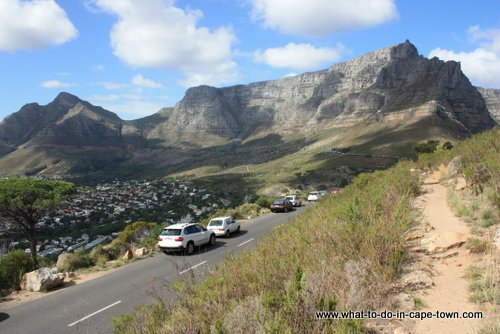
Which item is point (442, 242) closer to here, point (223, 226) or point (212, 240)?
point (212, 240)

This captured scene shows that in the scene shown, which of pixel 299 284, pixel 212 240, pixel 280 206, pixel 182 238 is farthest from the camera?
pixel 280 206

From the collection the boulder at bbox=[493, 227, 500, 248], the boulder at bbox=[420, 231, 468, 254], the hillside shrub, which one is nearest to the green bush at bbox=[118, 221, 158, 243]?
the hillside shrub

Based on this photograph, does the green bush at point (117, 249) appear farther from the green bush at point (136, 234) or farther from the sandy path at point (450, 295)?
the sandy path at point (450, 295)

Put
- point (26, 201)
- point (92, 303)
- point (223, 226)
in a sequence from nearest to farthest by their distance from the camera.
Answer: point (92, 303), point (223, 226), point (26, 201)

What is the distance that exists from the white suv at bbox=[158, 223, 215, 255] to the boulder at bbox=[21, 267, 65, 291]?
5739mm

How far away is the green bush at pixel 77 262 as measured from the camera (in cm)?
1645

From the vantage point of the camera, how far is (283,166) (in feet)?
388

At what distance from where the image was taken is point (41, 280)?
514 inches

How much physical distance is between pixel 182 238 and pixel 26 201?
45.8 ft

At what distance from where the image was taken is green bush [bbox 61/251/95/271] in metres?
16.5

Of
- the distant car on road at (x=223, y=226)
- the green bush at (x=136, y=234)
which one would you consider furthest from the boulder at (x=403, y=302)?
the green bush at (x=136, y=234)

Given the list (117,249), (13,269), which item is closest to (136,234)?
(117,249)

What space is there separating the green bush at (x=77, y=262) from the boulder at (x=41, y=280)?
278cm

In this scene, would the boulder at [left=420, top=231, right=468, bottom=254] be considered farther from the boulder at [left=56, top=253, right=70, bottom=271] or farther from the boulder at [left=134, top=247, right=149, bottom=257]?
the boulder at [left=56, top=253, right=70, bottom=271]
